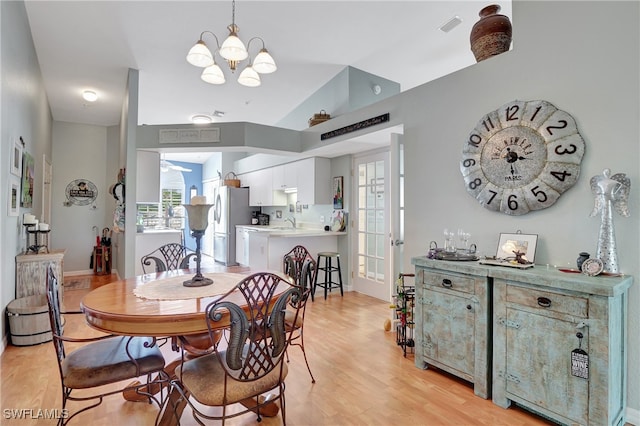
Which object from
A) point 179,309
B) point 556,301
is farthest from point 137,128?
point 556,301

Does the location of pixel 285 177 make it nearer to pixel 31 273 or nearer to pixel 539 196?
pixel 31 273

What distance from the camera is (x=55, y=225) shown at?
6.36 m

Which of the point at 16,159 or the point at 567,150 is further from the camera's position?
the point at 16,159

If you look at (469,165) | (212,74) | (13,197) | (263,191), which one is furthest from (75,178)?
(469,165)

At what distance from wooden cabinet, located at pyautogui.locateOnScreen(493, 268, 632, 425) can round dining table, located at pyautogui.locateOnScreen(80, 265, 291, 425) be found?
146cm

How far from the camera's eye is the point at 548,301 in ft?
6.13

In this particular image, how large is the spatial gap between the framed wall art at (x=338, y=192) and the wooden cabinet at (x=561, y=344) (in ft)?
10.3

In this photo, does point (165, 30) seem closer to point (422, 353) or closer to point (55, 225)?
point (422, 353)

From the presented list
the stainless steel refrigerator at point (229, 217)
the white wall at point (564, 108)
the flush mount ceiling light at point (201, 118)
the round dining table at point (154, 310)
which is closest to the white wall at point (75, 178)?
the flush mount ceiling light at point (201, 118)

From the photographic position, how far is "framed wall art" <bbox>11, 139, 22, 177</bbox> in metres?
3.06

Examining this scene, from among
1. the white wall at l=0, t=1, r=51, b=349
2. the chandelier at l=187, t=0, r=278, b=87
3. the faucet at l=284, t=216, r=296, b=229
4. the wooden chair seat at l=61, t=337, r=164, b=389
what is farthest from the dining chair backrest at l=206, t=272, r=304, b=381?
the faucet at l=284, t=216, r=296, b=229

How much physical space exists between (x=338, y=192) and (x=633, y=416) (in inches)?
154

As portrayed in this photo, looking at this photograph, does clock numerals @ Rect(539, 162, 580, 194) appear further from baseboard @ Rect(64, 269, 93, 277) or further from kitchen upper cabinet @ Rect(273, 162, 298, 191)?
baseboard @ Rect(64, 269, 93, 277)

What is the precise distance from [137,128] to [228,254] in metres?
3.43
